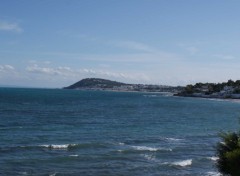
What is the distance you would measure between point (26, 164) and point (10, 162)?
1526mm

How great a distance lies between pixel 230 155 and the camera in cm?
2175

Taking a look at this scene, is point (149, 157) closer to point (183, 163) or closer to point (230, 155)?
point (183, 163)

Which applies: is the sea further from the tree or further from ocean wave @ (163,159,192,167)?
the tree

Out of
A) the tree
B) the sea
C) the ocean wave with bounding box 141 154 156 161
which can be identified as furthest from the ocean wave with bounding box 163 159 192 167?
the tree

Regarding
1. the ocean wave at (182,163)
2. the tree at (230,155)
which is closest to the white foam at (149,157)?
the ocean wave at (182,163)

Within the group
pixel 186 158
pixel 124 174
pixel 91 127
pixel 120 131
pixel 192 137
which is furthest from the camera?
pixel 91 127

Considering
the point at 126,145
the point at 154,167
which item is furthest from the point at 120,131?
the point at 154,167

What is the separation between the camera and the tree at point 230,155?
70.7 ft

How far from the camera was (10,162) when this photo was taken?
3747 centimetres

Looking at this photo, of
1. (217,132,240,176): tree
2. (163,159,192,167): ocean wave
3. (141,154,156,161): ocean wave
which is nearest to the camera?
(217,132,240,176): tree

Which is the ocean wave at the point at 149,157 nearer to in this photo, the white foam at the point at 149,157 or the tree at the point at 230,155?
the white foam at the point at 149,157

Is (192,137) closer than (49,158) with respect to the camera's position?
No

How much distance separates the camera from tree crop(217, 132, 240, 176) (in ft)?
70.7

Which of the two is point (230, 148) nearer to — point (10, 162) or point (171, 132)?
point (10, 162)
